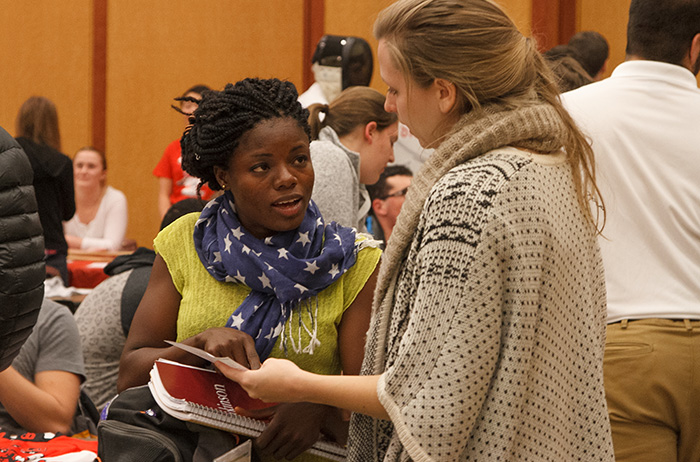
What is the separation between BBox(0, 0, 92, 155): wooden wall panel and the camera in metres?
7.92

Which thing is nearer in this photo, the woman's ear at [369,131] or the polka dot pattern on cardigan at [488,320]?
the polka dot pattern on cardigan at [488,320]

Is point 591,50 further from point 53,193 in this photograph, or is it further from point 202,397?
point 53,193

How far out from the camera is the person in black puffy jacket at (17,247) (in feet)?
4.13

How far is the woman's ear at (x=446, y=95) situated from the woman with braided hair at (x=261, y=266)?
0.41 m

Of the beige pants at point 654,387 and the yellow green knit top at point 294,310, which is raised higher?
the yellow green knit top at point 294,310

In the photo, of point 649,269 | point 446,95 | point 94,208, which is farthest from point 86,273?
point 446,95

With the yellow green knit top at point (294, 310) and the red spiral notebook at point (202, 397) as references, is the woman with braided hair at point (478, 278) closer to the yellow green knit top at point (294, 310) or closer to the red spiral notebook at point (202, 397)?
the red spiral notebook at point (202, 397)

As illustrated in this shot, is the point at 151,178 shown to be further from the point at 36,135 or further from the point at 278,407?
the point at 278,407

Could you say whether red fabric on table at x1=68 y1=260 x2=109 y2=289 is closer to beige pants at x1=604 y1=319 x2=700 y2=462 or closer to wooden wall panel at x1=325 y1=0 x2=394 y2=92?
wooden wall panel at x1=325 y1=0 x2=394 y2=92

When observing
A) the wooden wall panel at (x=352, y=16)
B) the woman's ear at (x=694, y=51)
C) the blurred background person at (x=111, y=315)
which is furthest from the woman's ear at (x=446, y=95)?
the wooden wall panel at (x=352, y=16)

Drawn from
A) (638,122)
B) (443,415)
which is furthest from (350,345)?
(638,122)

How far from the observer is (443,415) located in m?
1.29

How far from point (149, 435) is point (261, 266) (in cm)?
39

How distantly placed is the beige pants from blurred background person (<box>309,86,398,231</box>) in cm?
93
